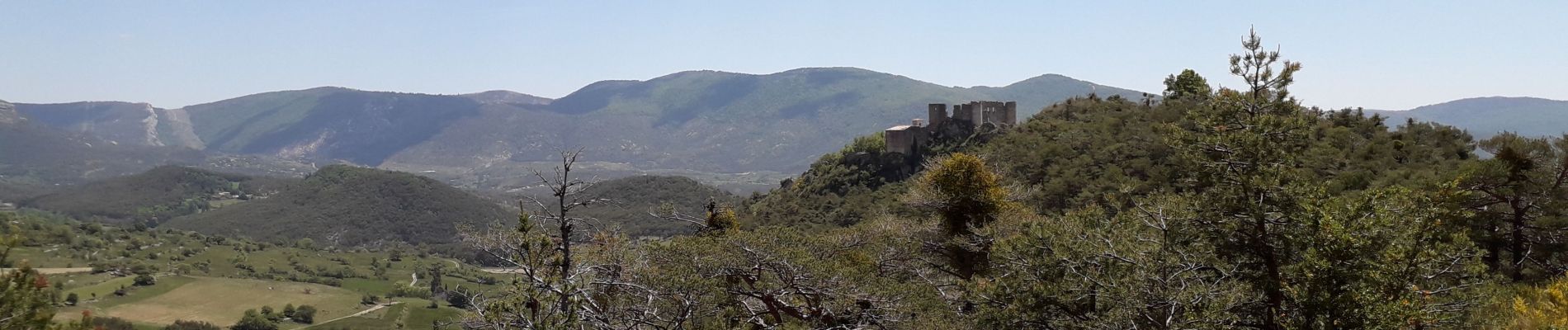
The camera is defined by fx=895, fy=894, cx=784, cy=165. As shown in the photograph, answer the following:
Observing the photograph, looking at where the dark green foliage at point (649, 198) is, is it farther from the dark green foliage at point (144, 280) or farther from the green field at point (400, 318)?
the dark green foliage at point (144, 280)

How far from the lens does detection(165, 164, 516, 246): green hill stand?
180000 millimetres

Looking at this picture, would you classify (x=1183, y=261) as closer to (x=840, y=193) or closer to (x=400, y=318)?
(x=840, y=193)

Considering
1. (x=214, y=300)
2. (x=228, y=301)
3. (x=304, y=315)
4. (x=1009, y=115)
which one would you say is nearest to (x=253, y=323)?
(x=304, y=315)

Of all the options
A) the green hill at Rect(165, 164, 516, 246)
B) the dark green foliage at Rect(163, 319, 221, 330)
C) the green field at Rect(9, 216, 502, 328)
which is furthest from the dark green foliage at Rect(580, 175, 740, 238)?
the dark green foliage at Rect(163, 319, 221, 330)

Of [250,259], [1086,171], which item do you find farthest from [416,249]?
[1086,171]

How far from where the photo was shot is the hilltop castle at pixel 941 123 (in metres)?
61.2

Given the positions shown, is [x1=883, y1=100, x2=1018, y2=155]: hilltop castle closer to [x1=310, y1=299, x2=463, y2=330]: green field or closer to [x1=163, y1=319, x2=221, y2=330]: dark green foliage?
[x1=310, y1=299, x2=463, y2=330]: green field

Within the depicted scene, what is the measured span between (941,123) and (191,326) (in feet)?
236

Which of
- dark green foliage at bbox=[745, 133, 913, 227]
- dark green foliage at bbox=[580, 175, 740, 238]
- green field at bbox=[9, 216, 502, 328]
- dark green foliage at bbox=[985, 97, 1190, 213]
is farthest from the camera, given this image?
dark green foliage at bbox=[580, 175, 740, 238]

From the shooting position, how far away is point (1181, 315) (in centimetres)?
1218

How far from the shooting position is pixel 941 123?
2425 inches

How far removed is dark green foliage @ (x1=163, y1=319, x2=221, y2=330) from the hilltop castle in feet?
216

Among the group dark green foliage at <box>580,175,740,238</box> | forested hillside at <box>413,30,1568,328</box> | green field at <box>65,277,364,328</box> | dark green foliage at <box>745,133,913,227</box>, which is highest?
forested hillside at <box>413,30,1568,328</box>

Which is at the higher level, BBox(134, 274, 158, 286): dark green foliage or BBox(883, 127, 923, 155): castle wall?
BBox(883, 127, 923, 155): castle wall
